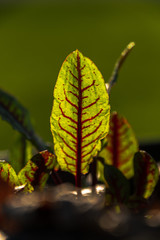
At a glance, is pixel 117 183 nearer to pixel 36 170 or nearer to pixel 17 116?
pixel 36 170

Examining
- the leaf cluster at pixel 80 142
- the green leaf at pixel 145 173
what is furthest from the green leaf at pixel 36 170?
the green leaf at pixel 145 173

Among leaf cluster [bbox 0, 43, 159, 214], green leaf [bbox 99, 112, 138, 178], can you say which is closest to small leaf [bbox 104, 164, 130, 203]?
leaf cluster [bbox 0, 43, 159, 214]

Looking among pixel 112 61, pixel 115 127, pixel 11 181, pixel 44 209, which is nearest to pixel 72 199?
pixel 44 209

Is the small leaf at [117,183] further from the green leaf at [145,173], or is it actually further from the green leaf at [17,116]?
the green leaf at [17,116]

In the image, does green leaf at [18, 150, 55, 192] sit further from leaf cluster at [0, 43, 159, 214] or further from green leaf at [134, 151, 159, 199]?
green leaf at [134, 151, 159, 199]

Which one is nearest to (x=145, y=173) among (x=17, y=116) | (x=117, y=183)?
(x=117, y=183)

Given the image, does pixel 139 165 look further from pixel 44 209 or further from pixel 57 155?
pixel 44 209
